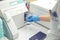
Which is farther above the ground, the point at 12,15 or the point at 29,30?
the point at 12,15

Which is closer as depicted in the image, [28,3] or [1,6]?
[1,6]

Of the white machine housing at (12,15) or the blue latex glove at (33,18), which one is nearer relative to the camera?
the white machine housing at (12,15)

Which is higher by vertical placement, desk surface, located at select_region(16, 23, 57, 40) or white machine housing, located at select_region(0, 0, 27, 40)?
white machine housing, located at select_region(0, 0, 27, 40)

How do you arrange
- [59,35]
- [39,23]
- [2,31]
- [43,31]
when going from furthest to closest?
1. [39,23]
2. [43,31]
3. [2,31]
4. [59,35]

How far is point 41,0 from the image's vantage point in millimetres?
1305

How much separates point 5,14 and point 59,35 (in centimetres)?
45

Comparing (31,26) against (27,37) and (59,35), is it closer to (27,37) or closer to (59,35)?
(27,37)

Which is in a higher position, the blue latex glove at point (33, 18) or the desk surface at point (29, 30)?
the blue latex glove at point (33, 18)

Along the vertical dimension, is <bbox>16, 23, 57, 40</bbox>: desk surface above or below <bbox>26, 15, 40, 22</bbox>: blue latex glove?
below

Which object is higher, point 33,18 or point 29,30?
point 33,18

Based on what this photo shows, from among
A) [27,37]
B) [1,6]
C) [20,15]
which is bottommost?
[27,37]

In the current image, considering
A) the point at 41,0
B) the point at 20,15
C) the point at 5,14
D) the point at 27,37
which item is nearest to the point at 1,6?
the point at 5,14

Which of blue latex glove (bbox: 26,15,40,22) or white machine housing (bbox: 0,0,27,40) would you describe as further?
blue latex glove (bbox: 26,15,40,22)

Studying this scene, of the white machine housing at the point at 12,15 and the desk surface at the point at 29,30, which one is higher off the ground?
the white machine housing at the point at 12,15
